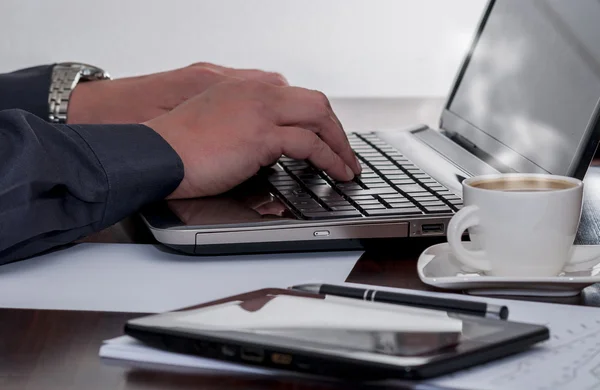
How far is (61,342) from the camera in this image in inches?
21.4

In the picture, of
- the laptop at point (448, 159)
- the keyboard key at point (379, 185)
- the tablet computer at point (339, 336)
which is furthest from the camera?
the keyboard key at point (379, 185)

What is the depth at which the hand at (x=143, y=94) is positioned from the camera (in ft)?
3.73

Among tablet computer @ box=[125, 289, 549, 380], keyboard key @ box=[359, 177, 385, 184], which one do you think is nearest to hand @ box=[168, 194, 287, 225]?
keyboard key @ box=[359, 177, 385, 184]

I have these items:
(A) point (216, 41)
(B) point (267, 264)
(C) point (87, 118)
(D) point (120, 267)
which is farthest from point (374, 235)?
(A) point (216, 41)

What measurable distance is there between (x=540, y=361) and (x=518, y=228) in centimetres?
17

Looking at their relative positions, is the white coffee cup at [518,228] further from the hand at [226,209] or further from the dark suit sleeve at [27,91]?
the dark suit sleeve at [27,91]

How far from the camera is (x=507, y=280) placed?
0.61m

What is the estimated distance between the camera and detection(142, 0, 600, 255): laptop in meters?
0.73

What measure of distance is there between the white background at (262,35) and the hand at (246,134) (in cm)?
173

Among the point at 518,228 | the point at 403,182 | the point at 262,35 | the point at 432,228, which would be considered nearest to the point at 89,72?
the point at 403,182

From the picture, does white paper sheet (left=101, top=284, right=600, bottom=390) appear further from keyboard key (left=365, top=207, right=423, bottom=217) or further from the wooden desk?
keyboard key (left=365, top=207, right=423, bottom=217)

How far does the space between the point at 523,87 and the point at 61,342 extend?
60 centimetres

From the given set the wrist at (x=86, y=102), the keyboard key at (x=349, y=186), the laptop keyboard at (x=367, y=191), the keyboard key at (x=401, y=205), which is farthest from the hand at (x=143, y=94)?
Answer: the keyboard key at (x=401, y=205)

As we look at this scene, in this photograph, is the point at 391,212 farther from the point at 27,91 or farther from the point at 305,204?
the point at 27,91
